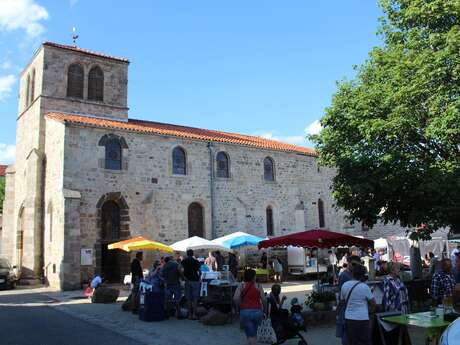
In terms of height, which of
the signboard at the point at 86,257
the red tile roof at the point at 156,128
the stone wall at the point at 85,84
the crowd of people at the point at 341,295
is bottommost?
the crowd of people at the point at 341,295

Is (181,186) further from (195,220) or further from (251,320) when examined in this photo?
(251,320)

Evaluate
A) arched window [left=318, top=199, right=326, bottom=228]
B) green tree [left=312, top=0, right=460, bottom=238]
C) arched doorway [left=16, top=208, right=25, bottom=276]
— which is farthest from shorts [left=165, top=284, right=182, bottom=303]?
arched window [left=318, top=199, right=326, bottom=228]

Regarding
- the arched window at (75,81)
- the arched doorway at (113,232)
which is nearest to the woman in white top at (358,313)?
the arched doorway at (113,232)

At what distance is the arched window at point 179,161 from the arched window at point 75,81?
6625 millimetres

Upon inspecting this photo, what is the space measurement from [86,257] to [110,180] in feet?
12.9

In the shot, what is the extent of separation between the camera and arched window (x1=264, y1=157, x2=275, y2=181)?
2745 cm

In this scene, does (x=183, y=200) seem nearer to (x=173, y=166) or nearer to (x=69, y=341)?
(x=173, y=166)

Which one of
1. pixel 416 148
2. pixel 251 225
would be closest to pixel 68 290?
pixel 251 225

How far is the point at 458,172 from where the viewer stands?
11773 millimetres

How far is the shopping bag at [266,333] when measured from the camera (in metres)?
8.31

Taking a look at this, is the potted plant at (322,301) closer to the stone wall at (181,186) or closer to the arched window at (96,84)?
the stone wall at (181,186)

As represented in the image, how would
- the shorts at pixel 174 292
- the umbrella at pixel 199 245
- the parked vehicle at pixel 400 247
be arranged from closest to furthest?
the shorts at pixel 174 292 → the umbrella at pixel 199 245 → the parked vehicle at pixel 400 247

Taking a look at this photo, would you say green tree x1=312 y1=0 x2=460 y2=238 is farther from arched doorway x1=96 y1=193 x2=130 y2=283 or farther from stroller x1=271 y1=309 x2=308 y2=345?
arched doorway x1=96 y1=193 x2=130 y2=283

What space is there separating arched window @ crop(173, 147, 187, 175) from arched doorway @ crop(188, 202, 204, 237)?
1955mm
